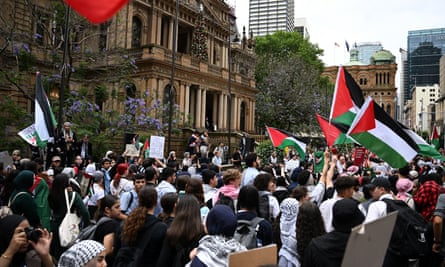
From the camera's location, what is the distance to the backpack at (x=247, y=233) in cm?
404

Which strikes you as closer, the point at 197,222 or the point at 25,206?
the point at 197,222

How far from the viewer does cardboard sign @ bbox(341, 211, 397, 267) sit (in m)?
2.29

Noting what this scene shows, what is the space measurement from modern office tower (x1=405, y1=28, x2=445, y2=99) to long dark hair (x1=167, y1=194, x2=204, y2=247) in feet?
456

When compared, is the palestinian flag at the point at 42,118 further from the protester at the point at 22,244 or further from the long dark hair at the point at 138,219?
the protester at the point at 22,244

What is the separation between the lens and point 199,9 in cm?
3919

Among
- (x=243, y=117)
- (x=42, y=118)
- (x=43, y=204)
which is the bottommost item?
(x=43, y=204)

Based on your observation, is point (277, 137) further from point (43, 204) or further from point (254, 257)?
point (254, 257)

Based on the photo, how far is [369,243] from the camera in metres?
2.41

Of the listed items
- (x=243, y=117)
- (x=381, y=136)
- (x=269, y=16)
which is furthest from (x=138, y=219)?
(x=269, y=16)

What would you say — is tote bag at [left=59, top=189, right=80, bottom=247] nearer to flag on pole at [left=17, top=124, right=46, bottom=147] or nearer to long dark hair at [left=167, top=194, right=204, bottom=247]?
long dark hair at [left=167, top=194, right=204, bottom=247]

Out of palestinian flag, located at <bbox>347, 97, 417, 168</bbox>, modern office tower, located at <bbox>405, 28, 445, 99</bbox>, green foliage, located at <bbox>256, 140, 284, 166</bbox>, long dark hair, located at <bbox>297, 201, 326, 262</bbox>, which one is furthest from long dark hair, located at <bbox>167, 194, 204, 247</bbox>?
modern office tower, located at <bbox>405, 28, 445, 99</bbox>

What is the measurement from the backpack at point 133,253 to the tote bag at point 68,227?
1673 millimetres

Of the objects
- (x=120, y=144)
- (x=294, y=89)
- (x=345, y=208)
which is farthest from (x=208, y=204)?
(x=294, y=89)

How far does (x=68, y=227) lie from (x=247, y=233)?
2.65 m
